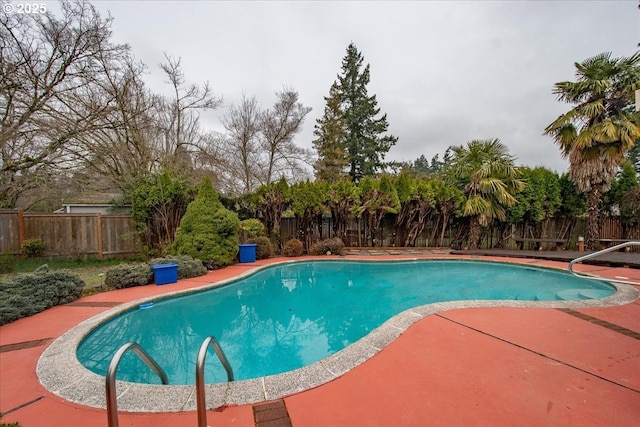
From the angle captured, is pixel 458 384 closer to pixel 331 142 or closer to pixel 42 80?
pixel 42 80

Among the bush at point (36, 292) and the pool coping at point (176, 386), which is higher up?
the bush at point (36, 292)

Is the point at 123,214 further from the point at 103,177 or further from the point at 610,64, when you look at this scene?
the point at 610,64

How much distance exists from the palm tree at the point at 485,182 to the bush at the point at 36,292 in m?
12.9

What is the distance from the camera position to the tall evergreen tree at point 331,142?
21.3m

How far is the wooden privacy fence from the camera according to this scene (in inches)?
342

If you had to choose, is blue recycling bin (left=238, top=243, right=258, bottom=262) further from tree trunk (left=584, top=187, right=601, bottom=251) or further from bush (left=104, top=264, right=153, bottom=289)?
tree trunk (left=584, top=187, right=601, bottom=251)

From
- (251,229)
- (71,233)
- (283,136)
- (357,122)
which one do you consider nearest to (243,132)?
(283,136)

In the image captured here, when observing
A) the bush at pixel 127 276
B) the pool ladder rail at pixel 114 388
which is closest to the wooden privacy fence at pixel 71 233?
the bush at pixel 127 276

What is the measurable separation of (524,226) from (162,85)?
18.4 meters

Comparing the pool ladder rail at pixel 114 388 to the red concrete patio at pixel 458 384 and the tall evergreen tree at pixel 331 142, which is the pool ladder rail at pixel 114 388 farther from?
the tall evergreen tree at pixel 331 142

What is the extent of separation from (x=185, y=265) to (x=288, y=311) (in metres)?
3.55

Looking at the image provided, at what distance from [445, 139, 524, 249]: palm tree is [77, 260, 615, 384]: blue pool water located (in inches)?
112

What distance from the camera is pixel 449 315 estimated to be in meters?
4.21

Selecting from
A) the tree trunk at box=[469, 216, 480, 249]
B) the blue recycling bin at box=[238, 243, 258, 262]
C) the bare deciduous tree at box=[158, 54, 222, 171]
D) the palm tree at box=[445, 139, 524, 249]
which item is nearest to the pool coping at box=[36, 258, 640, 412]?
the blue recycling bin at box=[238, 243, 258, 262]
